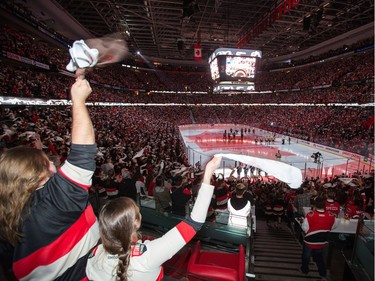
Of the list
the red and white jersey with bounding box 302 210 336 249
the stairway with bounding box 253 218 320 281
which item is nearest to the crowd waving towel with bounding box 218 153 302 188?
the red and white jersey with bounding box 302 210 336 249

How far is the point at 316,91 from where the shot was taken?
4066 centimetres

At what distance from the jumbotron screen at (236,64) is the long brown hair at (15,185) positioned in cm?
1942

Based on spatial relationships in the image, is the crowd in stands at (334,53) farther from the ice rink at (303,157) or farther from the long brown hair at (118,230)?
the long brown hair at (118,230)

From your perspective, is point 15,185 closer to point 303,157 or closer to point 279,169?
point 279,169

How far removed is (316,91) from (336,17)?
692 inches

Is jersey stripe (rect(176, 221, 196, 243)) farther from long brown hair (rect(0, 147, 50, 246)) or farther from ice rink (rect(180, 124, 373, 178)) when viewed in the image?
ice rink (rect(180, 124, 373, 178))

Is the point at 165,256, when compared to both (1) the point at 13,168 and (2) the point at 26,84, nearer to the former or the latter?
(1) the point at 13,168

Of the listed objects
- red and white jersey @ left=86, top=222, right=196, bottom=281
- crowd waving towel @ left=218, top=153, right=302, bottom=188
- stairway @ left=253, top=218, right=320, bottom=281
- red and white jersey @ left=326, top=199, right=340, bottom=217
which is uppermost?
crowd waving towel @ left=218, top=153, right=302, bottom=188

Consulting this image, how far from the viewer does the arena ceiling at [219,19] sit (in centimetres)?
1991

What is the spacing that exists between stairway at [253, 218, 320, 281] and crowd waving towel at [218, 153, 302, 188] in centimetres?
319

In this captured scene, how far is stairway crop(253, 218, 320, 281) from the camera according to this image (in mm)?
4559

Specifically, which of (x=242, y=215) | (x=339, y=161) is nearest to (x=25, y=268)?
(x=242, y=215)

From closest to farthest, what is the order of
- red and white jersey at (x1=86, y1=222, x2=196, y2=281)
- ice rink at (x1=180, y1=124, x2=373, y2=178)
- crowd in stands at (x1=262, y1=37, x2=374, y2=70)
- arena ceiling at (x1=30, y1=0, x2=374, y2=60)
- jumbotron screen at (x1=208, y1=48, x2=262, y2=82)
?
red and white jersey at (x1=86, y1=222, x2=196, y2=281)
ice rink at (x1=180, y1=124, x2=373, y2=178)
jumbotron screen at (x1=208, y1=48, x2=262, y2=82)
arena ceiling at (x1=30, y1=0, x2=374, y2=60)
crowd in stands at (x1=262, y1=37, x2=374, y2=70)

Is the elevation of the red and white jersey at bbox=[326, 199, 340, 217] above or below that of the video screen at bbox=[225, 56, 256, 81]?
below
